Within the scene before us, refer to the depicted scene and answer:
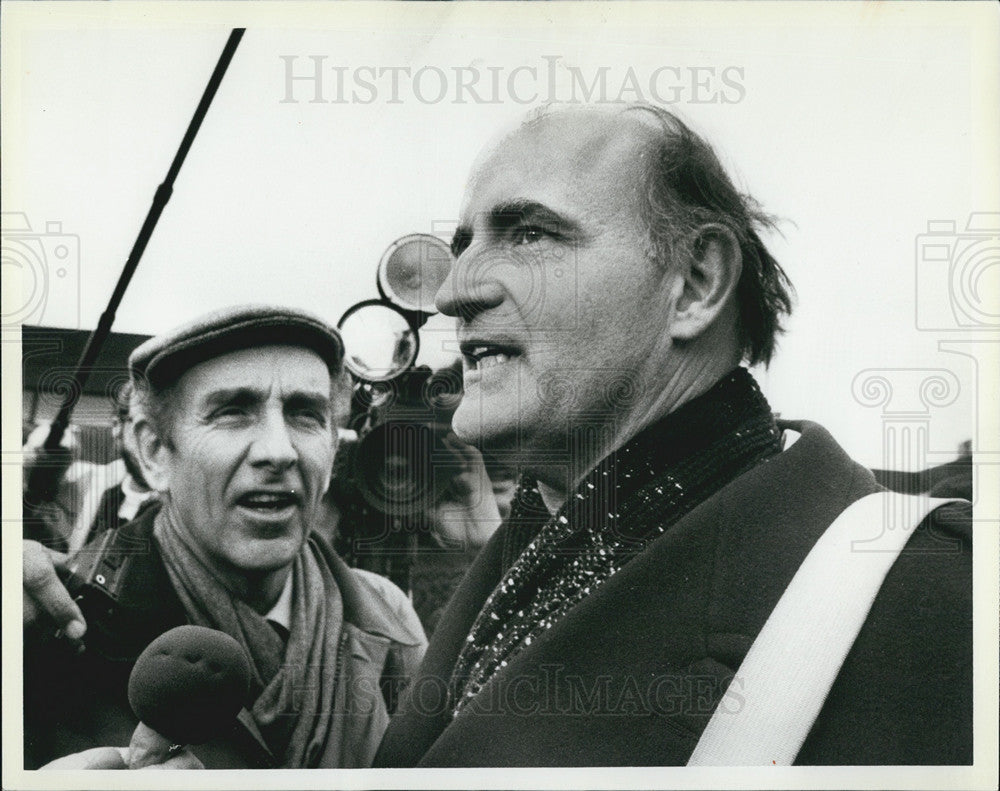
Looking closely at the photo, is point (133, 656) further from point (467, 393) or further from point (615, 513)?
point (615, 513)

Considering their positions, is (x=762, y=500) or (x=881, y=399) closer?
(x=762, y=500)

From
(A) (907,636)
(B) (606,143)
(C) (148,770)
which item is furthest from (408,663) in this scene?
(B) (606,143)

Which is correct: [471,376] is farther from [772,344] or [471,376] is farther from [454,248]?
[772,344]

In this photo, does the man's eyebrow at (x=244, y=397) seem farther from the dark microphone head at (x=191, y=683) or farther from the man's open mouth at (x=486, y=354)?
the dark microphone head at (x=191, y=683)

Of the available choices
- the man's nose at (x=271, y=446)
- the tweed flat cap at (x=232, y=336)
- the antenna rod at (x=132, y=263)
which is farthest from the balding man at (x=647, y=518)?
the antenna rod at (x=132, y=263)

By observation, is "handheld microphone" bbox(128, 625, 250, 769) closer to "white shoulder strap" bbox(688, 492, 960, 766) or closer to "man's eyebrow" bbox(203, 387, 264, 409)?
"man's eyebrow" bbox(203, 387, 264, 409)

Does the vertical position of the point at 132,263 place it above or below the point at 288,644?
above

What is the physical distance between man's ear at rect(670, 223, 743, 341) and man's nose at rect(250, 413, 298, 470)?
3.68ft

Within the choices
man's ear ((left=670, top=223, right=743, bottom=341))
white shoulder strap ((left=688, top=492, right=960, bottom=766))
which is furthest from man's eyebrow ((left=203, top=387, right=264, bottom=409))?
white shoulder strap ((left=688, top=492, right=960, bottom=766))

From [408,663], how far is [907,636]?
137 centimetres

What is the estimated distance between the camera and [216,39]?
3.19 m
